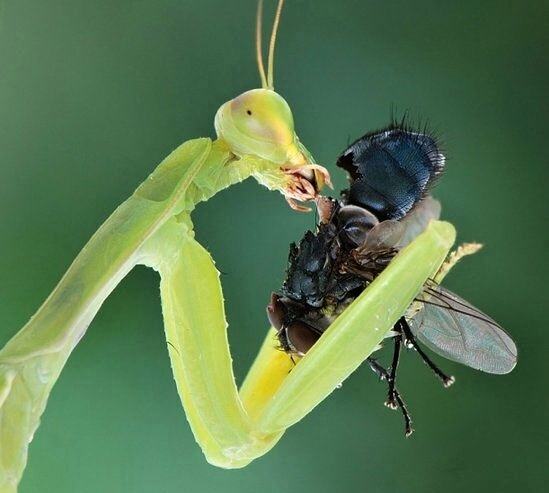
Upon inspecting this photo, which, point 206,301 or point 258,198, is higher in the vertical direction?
point 206,301

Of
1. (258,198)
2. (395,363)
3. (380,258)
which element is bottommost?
(258,198)

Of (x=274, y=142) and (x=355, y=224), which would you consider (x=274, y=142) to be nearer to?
(x=274, y=142)

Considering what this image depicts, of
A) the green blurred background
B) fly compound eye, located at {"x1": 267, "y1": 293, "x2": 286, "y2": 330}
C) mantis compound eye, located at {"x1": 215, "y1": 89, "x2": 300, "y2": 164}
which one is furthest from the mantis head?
the green blurred background

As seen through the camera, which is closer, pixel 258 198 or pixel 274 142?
pixel 274 142

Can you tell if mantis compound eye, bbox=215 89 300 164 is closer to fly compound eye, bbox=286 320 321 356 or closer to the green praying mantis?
the green praying mantis

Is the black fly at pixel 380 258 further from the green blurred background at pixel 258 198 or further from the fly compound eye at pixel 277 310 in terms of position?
the green blurred background at pixel 258 198

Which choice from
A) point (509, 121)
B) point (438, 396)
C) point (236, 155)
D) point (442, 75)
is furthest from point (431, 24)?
point (236, 155)

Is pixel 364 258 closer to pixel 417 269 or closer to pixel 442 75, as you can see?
pixel 417 269

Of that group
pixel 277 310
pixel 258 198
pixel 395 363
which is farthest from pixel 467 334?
pixel 258 198

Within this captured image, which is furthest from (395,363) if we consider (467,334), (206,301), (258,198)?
(258,198)
